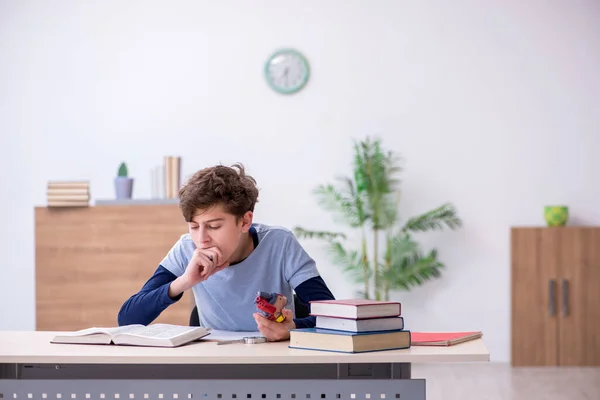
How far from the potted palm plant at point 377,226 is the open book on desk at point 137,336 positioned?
3680 millimetres

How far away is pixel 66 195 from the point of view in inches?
214

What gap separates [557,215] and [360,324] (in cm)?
423

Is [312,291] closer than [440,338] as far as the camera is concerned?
No

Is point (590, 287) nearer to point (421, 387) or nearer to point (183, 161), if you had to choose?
point (183, 161)

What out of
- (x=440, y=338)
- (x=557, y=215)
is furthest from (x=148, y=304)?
(x=557, y=215)

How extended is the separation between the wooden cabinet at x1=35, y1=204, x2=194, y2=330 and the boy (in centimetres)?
236

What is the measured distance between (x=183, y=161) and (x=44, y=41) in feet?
4.86

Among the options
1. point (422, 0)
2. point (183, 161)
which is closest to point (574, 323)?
point (422, 0)

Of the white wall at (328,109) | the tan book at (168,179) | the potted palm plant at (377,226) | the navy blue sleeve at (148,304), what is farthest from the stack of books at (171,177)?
the navy blue sleeve at (148,304)

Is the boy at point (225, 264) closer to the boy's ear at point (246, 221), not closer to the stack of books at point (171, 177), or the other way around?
the boy's ear at point (246, 221)

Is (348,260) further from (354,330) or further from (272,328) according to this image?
(354,330)

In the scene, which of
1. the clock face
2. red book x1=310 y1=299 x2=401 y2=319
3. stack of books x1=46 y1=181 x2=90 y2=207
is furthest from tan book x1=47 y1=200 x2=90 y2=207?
red book x1=310 y1=299 x2=401 y2=319

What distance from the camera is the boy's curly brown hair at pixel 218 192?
270cm

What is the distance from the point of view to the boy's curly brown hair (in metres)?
2.70
